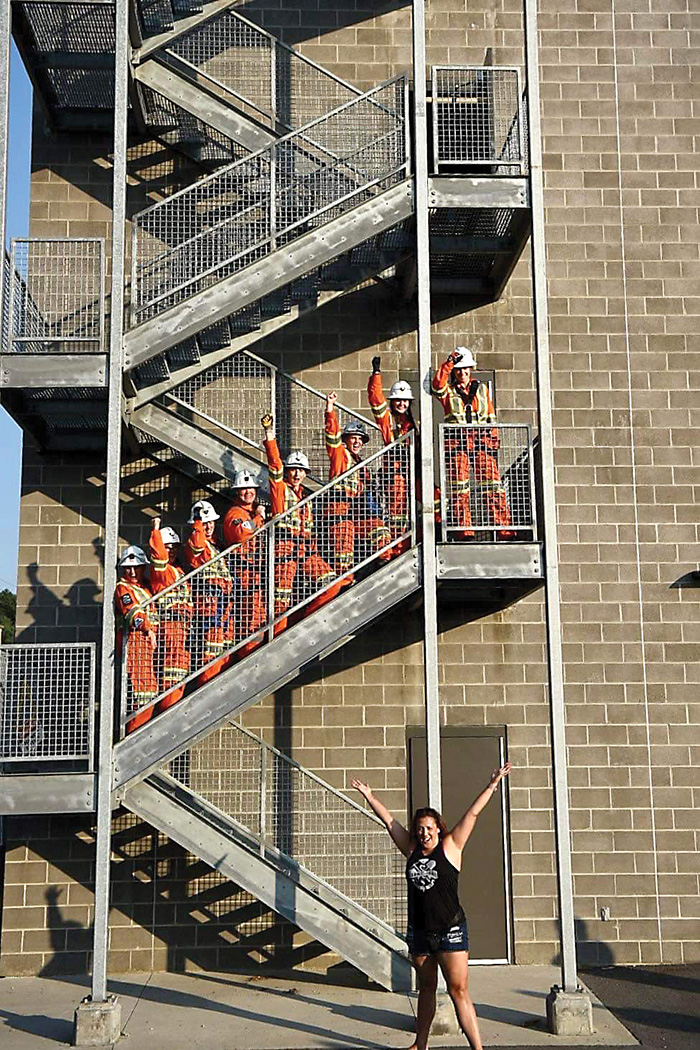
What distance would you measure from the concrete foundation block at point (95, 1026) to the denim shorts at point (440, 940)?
8.54 feet

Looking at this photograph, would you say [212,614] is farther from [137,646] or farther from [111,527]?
[111,527]

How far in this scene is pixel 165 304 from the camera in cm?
1120

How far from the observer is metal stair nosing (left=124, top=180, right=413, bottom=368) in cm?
1007

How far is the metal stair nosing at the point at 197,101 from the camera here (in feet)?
39.2

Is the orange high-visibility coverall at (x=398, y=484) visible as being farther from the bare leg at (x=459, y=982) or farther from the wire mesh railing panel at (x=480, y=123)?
the bare leg at (x=459, y=982)

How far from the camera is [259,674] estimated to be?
9539mm

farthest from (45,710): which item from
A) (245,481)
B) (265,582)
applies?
(245,481)

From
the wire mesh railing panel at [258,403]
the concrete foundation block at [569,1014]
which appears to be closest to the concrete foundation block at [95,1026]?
the concrete foundation block at [569,1014]

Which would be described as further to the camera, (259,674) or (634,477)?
(634,477)

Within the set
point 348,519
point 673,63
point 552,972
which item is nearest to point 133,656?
point 348,519

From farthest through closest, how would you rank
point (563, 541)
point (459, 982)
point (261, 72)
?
1. point (261, 72)
2. point (563, 541)
3. point (459, 982)

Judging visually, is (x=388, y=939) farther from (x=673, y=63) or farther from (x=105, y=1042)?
(x=673, y=63)

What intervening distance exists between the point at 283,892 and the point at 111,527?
3.44 metres

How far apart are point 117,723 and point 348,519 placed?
2.68m
